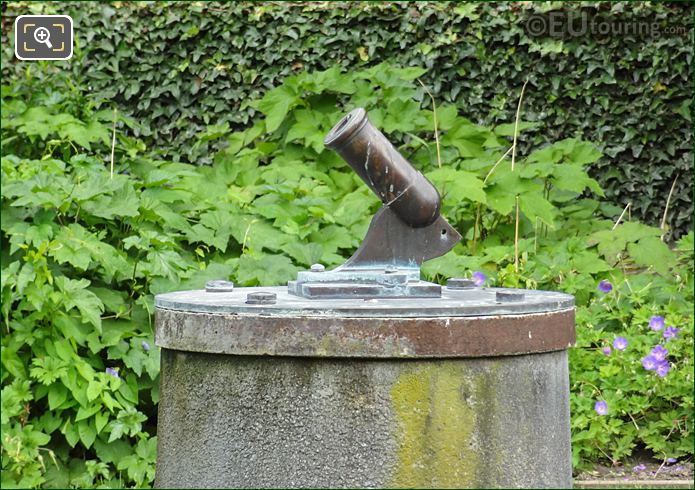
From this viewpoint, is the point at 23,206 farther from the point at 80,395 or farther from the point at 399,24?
the point at 399,24

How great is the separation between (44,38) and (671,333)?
10.6 feet

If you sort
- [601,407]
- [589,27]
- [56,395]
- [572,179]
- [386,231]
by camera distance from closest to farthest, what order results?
[386,231] < [56,395] < [601,407] < [572,179] < [589,27]

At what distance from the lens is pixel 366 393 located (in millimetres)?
2459

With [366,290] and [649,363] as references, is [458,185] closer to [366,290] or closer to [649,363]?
[649,363]

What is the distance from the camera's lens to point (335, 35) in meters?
6.52

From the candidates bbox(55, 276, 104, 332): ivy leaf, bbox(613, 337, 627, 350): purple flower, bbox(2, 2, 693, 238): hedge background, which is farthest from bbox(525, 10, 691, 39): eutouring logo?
bbox(55, 276, 104, 332): ivy leaf

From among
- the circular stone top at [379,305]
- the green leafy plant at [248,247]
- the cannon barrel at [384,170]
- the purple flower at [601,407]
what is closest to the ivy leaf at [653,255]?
the green leafy plant at [248,247]

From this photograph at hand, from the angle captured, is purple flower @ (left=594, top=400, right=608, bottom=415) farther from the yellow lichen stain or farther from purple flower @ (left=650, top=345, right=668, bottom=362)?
the yellow lichen stain

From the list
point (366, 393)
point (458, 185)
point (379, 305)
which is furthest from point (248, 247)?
point (366, 393)

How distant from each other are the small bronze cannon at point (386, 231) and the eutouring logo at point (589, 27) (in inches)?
145

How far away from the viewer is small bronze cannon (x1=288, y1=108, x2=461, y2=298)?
2801 millimetres

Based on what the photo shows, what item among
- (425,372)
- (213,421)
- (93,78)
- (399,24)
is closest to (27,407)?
(213,421)

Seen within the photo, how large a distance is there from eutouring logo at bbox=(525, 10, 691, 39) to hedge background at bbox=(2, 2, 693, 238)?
0.02 meters

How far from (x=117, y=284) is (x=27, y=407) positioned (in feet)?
2.54
